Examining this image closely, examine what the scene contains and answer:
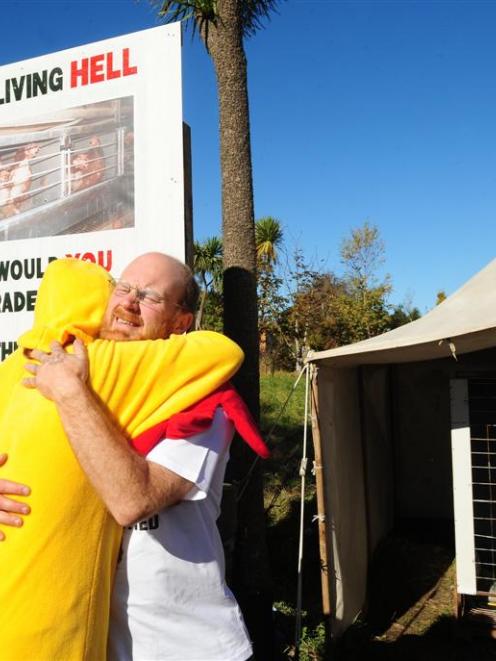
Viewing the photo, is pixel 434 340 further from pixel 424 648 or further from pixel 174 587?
pixel 174 587

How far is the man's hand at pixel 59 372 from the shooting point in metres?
1.24

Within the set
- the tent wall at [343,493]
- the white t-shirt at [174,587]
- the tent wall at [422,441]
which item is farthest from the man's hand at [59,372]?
the tent wall at [422,441]

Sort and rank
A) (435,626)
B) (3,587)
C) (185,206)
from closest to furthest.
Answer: (3,587) → (185,206) → (435,626)

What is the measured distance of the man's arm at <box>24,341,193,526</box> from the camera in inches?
46.8

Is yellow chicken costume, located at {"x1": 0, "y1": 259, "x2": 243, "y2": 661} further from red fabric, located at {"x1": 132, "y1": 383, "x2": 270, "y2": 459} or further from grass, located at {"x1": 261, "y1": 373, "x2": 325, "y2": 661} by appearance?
grass, located at {"x1": 261, "y1": 373, "x2": 325, "y2": 661}

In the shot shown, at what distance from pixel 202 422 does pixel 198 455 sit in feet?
0.24

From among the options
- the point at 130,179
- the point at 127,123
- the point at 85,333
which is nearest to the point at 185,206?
the point at 130,179

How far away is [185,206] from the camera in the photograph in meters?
2.77

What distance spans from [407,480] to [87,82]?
248 inches

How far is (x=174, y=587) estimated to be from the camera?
4.55 ft

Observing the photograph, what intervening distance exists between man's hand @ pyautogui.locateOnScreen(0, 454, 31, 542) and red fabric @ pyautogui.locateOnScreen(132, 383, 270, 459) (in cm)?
24

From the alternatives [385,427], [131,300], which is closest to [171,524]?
[131,300]

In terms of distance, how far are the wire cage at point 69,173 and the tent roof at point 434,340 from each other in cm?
189

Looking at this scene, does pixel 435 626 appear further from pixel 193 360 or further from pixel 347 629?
pixel 193 360
